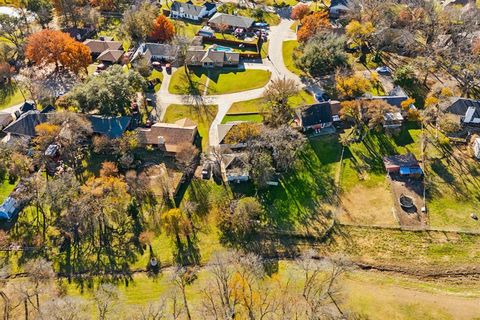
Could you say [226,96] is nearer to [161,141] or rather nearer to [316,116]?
[161,141]

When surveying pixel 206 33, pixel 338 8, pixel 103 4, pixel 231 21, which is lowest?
pixel 206 33

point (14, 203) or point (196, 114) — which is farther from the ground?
point (196, 114)

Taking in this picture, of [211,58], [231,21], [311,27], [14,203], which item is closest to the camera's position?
[14,203]

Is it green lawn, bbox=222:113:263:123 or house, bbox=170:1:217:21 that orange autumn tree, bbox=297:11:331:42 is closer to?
green lawn, bbox=222:113:263:123

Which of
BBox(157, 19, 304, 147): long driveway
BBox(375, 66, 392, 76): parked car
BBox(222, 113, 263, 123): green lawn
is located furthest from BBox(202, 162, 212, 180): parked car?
BBox(375, 66, 392, 76): parked car

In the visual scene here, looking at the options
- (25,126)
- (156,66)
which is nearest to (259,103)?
(156,66)

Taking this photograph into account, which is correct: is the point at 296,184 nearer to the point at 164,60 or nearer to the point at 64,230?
the point at 64,230
